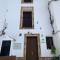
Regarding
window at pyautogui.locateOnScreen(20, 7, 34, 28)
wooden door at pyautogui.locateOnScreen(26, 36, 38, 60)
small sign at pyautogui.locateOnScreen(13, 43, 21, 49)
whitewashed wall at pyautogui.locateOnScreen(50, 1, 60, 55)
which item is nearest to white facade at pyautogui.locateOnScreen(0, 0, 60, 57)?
small sign at pyautogui.locateOnScreen(13, 43, 21, 49)

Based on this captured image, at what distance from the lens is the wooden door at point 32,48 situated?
44.8ft

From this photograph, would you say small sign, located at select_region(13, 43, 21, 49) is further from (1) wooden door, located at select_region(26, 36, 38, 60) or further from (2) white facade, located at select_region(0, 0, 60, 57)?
(1) wooden door, located at select_region(26, 36, 38, 60)

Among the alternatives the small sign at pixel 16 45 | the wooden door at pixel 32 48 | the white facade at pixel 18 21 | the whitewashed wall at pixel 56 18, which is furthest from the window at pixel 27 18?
the whitewashed wall at pixel 56 18

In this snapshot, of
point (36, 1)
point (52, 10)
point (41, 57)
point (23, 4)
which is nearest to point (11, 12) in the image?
point (23, 4)

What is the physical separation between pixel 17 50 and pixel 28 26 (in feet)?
7.40

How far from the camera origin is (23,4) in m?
15.2

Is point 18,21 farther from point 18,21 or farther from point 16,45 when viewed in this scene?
point 16,45

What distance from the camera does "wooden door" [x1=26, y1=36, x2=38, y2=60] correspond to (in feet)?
44.8

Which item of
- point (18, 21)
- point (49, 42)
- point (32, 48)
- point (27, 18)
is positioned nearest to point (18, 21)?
point (18, 21)

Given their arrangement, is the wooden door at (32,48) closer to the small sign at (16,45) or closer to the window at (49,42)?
the small sign at (16,45)

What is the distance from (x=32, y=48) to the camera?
13.9m

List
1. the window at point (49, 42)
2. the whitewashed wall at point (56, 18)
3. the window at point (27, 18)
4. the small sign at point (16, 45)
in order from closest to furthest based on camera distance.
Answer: the whitewashed wall at point (56, 18)
the small sign at point (16, 45)
the window at point (49, 42)
the window at point (27, 18)

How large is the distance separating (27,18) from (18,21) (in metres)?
0.91

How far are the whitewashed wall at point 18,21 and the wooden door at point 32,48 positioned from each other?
43 centimetres
